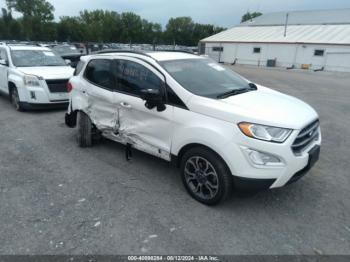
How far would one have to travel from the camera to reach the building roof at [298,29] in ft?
96.4

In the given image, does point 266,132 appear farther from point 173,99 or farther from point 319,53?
point 319,53

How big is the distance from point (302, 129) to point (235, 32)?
39954 mm

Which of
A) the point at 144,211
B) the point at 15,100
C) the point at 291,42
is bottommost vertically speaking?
the point at 144,211

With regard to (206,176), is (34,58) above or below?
above

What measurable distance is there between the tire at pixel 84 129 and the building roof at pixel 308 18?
115 feet

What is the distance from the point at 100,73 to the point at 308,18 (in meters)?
38.8

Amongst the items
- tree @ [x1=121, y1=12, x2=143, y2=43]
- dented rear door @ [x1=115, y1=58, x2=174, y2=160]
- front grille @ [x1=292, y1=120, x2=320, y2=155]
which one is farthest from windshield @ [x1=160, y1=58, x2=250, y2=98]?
tree @ [x1=121, y1=12, x2=143, y2=43]

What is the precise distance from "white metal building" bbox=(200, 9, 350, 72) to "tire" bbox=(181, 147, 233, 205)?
28.9 m

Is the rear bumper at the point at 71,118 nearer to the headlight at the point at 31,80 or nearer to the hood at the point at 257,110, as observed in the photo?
the headlight at the point at 31,80

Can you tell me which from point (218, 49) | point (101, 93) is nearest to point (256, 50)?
point (218, 49)

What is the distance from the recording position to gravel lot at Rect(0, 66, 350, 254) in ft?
9.20

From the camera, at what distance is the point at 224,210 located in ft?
11.0

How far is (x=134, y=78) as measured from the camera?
13.5 feet

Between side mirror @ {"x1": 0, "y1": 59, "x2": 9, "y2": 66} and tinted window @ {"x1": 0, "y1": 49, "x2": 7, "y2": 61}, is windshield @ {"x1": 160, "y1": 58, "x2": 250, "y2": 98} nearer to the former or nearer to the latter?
side mirror @ {"x1": 0, "y1": 59, "x2": 9, "y2": 66}
